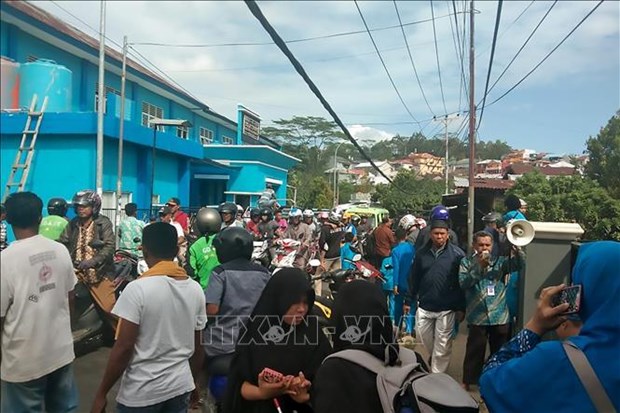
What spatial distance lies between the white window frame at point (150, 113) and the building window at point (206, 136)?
25.7 inches

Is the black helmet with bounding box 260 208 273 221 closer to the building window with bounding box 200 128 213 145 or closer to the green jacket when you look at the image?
the green jacket

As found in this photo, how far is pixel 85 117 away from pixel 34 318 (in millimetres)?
793

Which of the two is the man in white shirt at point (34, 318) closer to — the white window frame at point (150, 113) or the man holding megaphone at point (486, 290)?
the white window frame at point (150, 113)

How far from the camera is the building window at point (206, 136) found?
3.47m

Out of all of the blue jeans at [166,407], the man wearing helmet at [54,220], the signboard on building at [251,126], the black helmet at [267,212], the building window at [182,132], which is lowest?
the blue jeans at [166,407]

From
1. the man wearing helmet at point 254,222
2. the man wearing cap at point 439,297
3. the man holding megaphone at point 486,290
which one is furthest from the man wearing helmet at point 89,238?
the man wearing helmet at point 254,222

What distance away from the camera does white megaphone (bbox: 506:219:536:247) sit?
4.38 meters

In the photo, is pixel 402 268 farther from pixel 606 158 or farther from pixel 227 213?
pixel 606 158

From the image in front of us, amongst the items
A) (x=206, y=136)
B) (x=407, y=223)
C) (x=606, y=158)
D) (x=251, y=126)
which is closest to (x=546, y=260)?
(x=251, y=126)

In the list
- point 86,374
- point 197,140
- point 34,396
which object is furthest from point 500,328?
point 34,396

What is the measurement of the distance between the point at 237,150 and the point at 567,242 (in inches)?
114

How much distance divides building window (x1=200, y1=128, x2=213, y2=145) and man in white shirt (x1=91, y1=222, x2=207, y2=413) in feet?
3.45

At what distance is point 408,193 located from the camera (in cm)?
3066

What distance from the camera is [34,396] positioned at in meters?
1.99
